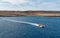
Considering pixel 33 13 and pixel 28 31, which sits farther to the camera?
Result: pixel 33 13

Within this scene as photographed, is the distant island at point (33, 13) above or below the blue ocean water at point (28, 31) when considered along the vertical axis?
above

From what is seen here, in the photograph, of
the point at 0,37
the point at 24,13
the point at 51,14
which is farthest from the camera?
the point at 24,13

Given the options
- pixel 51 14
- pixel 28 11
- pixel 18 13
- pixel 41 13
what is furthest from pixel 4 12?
pixel 51 14

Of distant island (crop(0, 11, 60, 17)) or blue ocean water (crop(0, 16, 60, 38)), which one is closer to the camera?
blue ocean water (crop(0, 16, 60, 38))

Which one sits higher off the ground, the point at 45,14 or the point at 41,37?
the point at 45,14

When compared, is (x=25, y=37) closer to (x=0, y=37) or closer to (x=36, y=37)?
(x=36, y=37)

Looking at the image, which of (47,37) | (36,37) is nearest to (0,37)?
(36,37)

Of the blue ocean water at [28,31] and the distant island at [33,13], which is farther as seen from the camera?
the distant island at [33,13]

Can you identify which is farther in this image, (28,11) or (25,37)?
(28,11)

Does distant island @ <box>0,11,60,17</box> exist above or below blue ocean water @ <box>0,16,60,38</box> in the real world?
above

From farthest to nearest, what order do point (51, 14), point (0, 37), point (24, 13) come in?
Answer: point (24, 13), point (51, 14), point (0, 37)

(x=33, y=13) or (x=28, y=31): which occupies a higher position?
(x=33, y=13)
